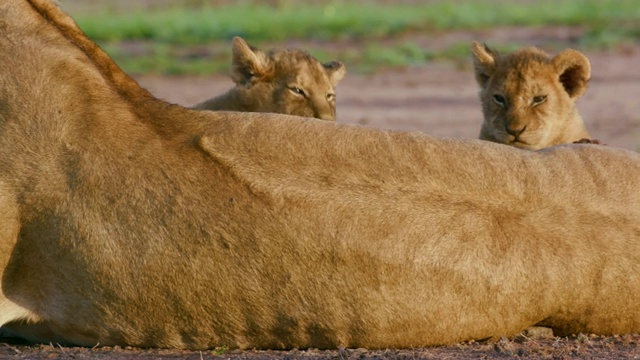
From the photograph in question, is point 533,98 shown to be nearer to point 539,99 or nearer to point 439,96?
point 539,99

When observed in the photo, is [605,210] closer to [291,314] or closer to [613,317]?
[613,317]

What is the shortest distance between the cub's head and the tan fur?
2703mm

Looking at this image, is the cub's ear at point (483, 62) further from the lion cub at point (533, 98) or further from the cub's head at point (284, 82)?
the cub's head at point (284, 82)

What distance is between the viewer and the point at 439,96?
49.4 feet

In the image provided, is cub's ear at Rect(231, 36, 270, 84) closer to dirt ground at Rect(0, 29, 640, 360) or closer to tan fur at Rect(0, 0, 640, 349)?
dirt ground at Rect(0, 29, 640, 360)

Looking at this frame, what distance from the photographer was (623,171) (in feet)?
16.5

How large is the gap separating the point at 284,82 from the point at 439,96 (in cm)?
743

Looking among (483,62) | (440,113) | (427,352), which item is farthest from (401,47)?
(427,352)

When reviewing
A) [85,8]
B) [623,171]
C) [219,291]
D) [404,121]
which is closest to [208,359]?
[219,291]

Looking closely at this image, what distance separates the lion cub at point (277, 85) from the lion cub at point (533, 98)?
0.97 m

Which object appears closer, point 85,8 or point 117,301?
point 117,301

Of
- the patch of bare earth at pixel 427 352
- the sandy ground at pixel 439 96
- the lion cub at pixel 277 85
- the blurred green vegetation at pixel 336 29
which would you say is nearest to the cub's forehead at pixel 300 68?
the lion cub at pixel 277 85

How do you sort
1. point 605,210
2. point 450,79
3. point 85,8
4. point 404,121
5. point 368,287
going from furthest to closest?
1. point 85,8
2. point 450,79
3. point 404,121
4. point 605,210
5. point 368,287

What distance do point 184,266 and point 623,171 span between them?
1726 mm
